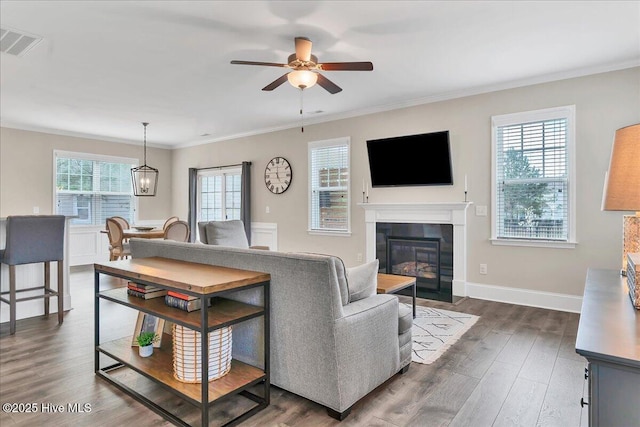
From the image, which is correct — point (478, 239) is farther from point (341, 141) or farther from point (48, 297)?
point (48, 297)

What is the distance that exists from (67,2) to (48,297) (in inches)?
111

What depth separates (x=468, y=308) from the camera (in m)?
4.20

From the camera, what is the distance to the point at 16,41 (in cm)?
323

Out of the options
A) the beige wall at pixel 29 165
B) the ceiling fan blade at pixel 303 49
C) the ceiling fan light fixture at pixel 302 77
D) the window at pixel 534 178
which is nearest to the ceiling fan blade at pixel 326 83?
the ceiling fan light fixture at pixel 302 77

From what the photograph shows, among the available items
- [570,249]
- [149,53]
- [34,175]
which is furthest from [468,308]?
[34,175]

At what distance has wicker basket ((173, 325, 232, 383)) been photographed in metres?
2.07

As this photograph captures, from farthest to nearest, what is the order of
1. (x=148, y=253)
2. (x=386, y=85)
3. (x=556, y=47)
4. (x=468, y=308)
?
(x=386, y=85) → (x=468, y=308) → (x=556, y=47) → (x=148, y=253)

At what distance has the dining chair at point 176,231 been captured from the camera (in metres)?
5.66

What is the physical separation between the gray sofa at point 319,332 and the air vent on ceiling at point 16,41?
104 inches

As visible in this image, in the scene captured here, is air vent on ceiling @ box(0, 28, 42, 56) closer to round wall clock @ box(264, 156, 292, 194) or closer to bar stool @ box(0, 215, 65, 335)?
bar stool @ box(0, 215, 65, 335)

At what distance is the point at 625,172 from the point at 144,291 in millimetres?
2540

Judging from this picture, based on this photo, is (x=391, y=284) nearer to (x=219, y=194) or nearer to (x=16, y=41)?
(x=16, y=41)

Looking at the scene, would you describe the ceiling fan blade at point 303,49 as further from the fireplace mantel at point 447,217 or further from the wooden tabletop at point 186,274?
the fireplace mantel at point 447,217

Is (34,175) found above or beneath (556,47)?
beneath
